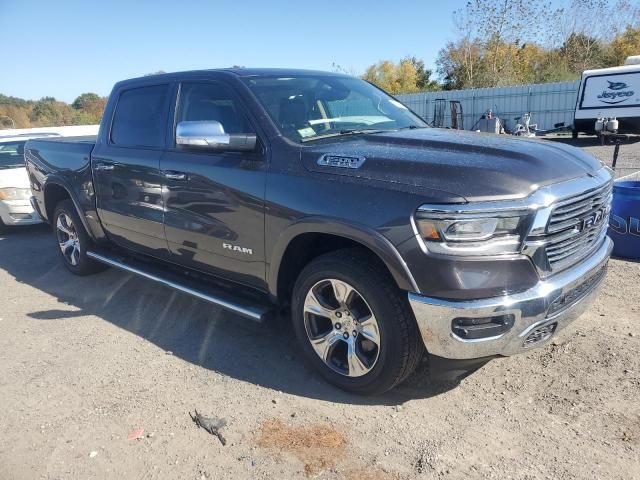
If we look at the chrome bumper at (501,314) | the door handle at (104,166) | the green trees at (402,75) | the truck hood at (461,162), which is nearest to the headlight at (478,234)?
the truck hood at (461,162)

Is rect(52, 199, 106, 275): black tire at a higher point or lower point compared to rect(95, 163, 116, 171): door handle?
lower

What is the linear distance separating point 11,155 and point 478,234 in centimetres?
872

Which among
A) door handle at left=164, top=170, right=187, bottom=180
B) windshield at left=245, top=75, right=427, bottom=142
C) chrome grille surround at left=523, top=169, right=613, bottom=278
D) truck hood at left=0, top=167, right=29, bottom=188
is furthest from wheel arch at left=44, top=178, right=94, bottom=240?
chrome grille surround at left=523, top=169, right=613, bottom=278

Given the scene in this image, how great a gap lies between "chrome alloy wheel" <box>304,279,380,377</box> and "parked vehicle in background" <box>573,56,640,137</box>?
19676 millimetres

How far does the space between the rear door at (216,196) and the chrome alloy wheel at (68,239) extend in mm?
2142

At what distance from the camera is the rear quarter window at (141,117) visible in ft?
14.2

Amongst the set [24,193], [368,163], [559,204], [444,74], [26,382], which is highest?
[444,74]

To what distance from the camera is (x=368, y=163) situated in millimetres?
2893

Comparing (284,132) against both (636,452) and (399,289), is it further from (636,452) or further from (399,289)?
(636,452)

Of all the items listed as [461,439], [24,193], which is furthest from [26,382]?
[24,193]

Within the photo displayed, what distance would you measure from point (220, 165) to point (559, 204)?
216 centimetres

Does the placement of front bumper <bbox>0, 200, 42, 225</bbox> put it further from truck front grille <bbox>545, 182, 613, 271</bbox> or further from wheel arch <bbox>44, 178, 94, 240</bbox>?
truck front grille <bbox>545, 182, 613, 271</bbox>

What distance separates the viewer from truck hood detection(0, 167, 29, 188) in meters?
8.00

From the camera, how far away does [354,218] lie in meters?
2.81
